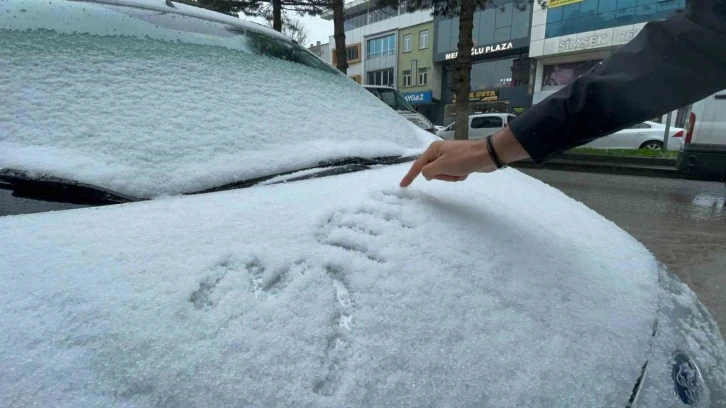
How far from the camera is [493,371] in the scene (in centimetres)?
68

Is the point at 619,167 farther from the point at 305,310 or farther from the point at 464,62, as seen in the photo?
the point at 305,310

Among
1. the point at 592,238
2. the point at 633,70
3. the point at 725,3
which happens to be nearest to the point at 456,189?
the point at 592,238

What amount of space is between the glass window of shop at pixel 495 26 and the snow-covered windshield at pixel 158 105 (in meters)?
22.5

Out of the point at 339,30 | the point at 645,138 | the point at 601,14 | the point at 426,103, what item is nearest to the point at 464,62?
the point at 339,30

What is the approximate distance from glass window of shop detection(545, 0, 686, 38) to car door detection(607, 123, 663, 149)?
959 cm

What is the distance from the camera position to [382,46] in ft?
104

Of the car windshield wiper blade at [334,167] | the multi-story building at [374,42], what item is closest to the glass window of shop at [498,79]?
the multi-story building at [374,42]

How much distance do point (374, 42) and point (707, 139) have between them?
28514 mm

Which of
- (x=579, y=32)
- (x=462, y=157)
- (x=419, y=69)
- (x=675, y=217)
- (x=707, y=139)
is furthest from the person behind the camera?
(x=419, y=69)

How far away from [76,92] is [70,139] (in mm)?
221

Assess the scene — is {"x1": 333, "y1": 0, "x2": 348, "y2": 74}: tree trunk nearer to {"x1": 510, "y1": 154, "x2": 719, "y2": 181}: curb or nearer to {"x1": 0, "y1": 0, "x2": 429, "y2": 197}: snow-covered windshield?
{"x1": 510, "y1": 154, "x2": 719, "y2": 181}: curb

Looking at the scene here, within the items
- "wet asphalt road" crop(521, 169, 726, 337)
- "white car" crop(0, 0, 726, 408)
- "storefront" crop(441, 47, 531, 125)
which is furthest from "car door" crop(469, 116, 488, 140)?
"white car" crop(0, 0, 726, 408)

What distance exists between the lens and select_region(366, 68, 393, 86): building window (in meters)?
31.4

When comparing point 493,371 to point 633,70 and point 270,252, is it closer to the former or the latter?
point 270,252
